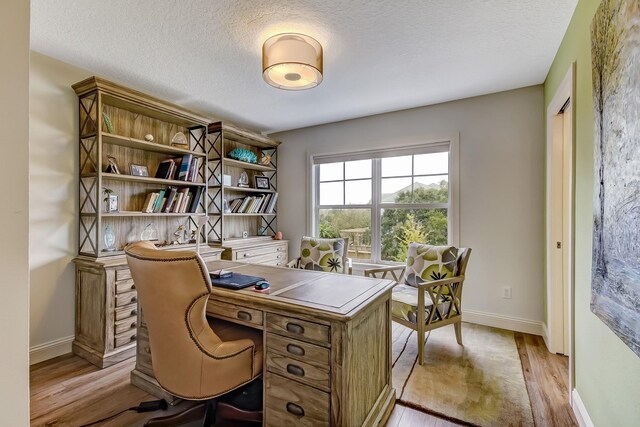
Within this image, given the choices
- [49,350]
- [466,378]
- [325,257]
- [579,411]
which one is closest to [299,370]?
[466,378]

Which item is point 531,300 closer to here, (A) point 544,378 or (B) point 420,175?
(A) point 544,378

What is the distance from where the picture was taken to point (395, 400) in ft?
6.07

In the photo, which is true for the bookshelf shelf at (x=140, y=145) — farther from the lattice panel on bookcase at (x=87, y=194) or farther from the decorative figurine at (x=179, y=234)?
the decorative figurine at (x=179, y=234)

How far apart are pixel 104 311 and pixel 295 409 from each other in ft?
5.87

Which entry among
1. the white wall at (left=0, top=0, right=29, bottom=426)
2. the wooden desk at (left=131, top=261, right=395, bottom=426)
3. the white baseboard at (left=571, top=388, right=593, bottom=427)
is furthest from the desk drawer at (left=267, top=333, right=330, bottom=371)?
the white baseboard at (left=571, top=388, right=593, bottom=427)

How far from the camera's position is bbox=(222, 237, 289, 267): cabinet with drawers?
11.1 ft

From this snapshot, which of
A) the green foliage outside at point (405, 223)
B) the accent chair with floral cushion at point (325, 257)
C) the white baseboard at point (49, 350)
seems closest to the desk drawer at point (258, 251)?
the accent chair with floral cushion at point (325, 257)

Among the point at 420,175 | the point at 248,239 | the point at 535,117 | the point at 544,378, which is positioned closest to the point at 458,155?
the point at 420,175

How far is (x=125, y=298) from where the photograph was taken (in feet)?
7.84

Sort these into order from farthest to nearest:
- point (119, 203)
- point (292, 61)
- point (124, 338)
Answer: point (119, 203), point (124, 338), point (292, 61)

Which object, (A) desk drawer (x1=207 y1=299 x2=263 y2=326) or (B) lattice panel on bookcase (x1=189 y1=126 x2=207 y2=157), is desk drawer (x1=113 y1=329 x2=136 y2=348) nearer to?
(A) desk drawer (x1=207 y1=299 x2=263 y2=326)

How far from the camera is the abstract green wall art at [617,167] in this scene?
3.26 feet

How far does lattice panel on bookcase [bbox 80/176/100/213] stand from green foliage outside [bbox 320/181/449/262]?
8.64 ft

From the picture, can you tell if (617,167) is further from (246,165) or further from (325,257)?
(246,165)
